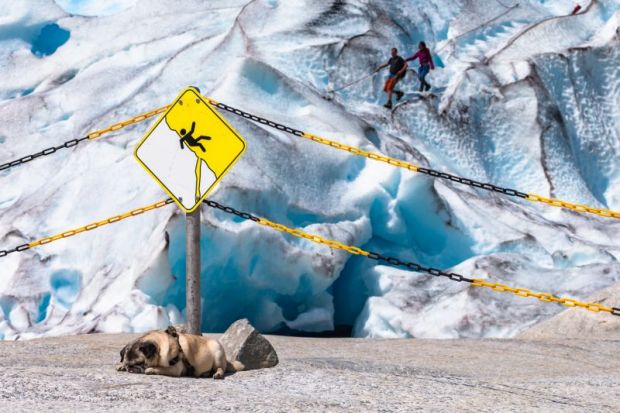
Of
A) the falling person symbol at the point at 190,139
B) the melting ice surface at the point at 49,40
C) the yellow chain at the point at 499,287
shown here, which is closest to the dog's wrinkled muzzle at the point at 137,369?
the falling person symbol at the point at 190,139

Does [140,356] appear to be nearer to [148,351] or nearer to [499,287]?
[148,351]

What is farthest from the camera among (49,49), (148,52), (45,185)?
(49,49)

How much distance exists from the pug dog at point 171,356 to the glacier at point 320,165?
3717 millimetres

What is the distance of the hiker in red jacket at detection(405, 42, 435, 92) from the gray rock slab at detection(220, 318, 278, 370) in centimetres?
793

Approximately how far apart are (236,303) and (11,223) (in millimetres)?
2391

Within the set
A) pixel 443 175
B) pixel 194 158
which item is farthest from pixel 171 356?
pixel 443 175

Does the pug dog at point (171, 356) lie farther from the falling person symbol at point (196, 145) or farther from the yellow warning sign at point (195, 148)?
the falling person symbol at point (196, 145)

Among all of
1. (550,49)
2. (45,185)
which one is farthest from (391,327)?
(550,49)

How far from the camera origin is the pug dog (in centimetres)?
493

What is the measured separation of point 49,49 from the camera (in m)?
14.8

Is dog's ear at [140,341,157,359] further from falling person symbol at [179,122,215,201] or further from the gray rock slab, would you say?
falling person symbol at [179,122,215,201]

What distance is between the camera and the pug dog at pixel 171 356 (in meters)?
4.93

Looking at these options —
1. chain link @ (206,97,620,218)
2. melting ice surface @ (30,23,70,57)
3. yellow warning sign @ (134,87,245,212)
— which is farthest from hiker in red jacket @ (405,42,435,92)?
yellow warning sign @ (134,87,245,212)

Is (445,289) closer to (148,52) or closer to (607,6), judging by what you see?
(148,52)
